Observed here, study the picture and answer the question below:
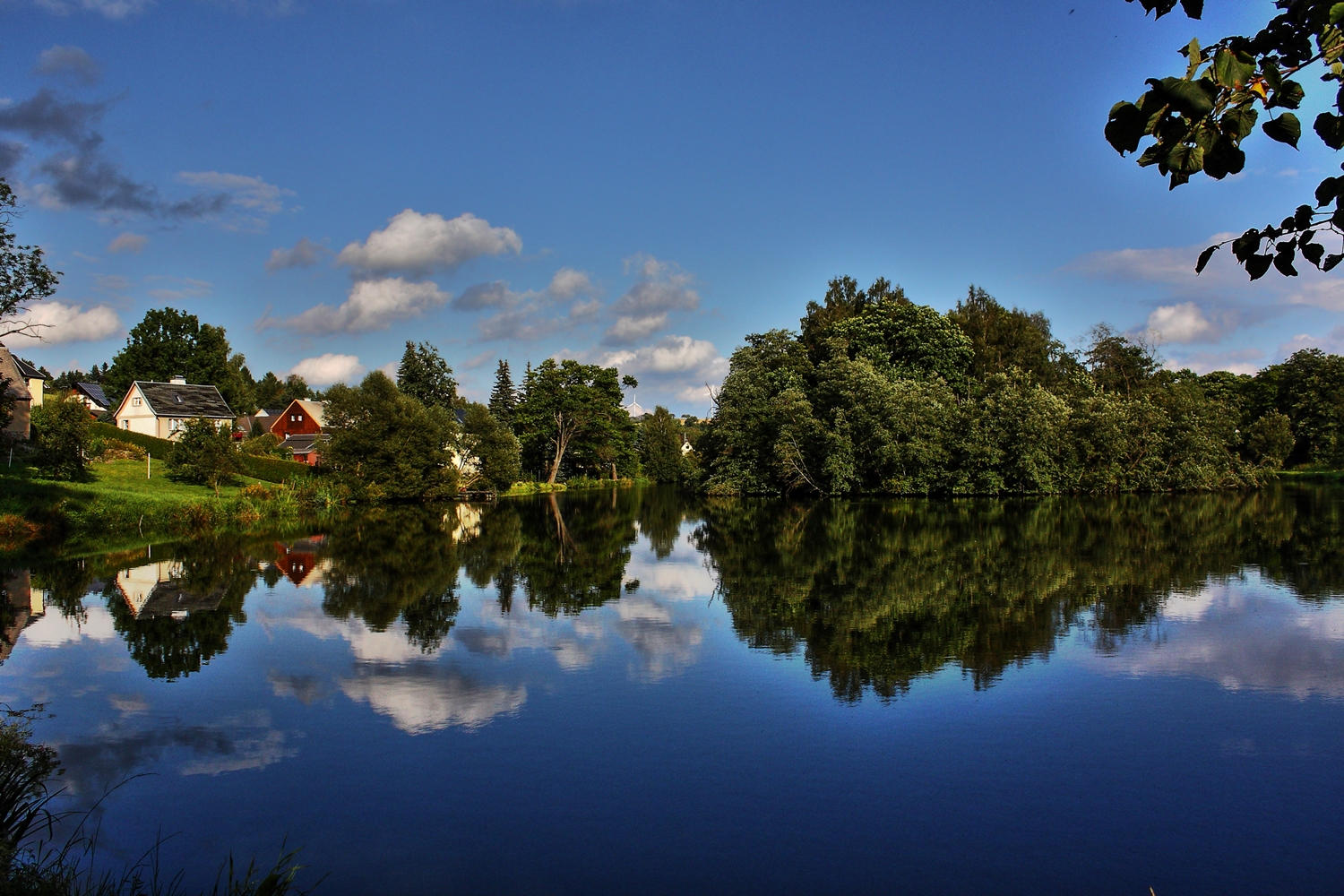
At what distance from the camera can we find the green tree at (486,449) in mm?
48156

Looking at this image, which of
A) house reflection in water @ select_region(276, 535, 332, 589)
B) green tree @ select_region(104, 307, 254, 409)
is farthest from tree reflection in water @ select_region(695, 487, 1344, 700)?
green tree @ select_region(104, 307, 254, 409)

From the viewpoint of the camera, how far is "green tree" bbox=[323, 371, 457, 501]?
40000 mm

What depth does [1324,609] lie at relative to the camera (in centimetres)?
1232

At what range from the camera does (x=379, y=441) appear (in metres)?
40.1

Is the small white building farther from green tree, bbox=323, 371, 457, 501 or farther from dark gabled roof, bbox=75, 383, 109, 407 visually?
green tree, bbox=323, 371, 457, 501

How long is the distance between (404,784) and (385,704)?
87.7 inches

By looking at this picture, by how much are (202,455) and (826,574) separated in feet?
92.8

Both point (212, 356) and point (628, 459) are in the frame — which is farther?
point (212, 356)

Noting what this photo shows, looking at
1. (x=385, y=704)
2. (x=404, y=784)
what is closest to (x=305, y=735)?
(x=385, y=704)

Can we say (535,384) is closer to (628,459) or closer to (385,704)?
(628,459)

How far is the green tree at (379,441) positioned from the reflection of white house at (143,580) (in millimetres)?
21414

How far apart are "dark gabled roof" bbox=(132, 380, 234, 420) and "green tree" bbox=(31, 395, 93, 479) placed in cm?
3005

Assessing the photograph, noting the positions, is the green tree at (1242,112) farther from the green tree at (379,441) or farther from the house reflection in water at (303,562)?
the green tree at (379,441)

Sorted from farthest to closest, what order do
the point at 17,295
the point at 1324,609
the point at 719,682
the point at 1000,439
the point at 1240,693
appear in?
the point at 1000,439, the point at 17,295, the point at 1324,609, the point at 719,682, the point at 1240,693
